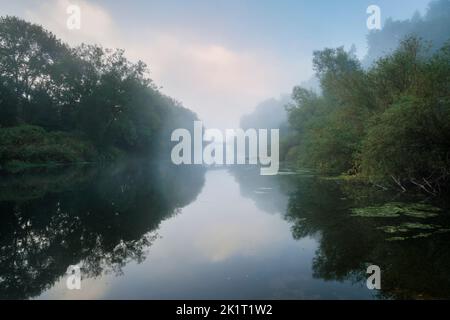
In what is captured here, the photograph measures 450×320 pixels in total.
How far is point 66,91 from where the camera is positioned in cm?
5906

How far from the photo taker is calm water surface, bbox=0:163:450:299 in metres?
6.89

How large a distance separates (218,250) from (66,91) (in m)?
59.3

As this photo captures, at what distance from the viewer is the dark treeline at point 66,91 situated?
50.9 m

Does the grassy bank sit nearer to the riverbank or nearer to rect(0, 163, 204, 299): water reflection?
the riverbank

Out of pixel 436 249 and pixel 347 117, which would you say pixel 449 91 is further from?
pixel 436 249

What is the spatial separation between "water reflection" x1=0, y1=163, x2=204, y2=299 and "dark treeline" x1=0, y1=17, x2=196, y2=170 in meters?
30.9

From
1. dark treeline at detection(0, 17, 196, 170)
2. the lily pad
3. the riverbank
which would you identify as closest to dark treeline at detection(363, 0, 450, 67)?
dark treeline at detection(0, 17, 196, 170)

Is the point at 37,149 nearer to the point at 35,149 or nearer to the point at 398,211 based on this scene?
the point at 35,149

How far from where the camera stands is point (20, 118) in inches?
2076
